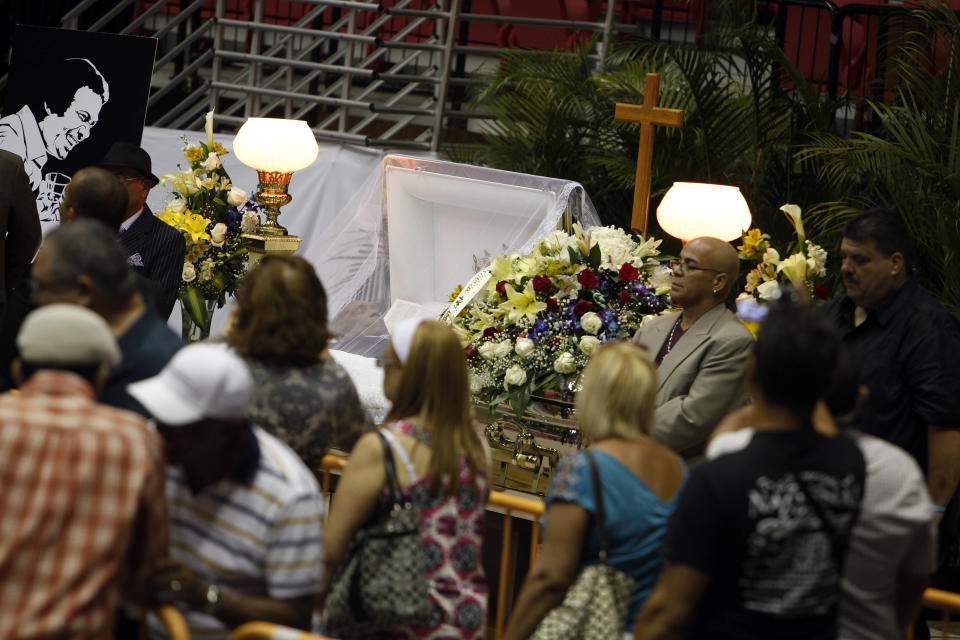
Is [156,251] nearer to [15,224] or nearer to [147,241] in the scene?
[147,241]

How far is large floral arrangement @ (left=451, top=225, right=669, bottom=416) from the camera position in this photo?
176 inches

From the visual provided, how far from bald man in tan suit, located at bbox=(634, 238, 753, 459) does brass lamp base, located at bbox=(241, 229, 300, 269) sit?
1.96 m

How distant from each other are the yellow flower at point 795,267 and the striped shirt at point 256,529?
259cm

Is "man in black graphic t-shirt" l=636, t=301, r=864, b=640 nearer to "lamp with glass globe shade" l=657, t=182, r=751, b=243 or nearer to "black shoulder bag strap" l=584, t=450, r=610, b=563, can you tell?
"black shoulder bag strap" l=584, t=450, r=610, b=563

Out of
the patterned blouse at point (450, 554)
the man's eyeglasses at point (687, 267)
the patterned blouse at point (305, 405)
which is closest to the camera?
the patterned blouse at point (450, 554)

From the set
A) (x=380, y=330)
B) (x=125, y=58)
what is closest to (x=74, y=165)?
(x=125, y=58)

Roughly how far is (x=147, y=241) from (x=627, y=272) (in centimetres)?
194

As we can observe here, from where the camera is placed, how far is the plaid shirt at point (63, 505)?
2000mm

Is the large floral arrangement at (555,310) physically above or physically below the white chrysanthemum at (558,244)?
below

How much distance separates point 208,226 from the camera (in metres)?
5.64

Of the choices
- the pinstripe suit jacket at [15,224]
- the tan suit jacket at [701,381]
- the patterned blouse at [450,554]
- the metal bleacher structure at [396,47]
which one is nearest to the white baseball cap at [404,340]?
the patterned blouse at [450,554]

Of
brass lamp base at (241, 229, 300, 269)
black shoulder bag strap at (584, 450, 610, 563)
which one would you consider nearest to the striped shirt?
black shoulder bag strap at (584, 450, 610, 563)

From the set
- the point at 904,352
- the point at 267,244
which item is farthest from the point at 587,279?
the point at 267,244

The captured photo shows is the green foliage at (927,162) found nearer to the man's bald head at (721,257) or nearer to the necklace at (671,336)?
the man's bald head at (721,257)
